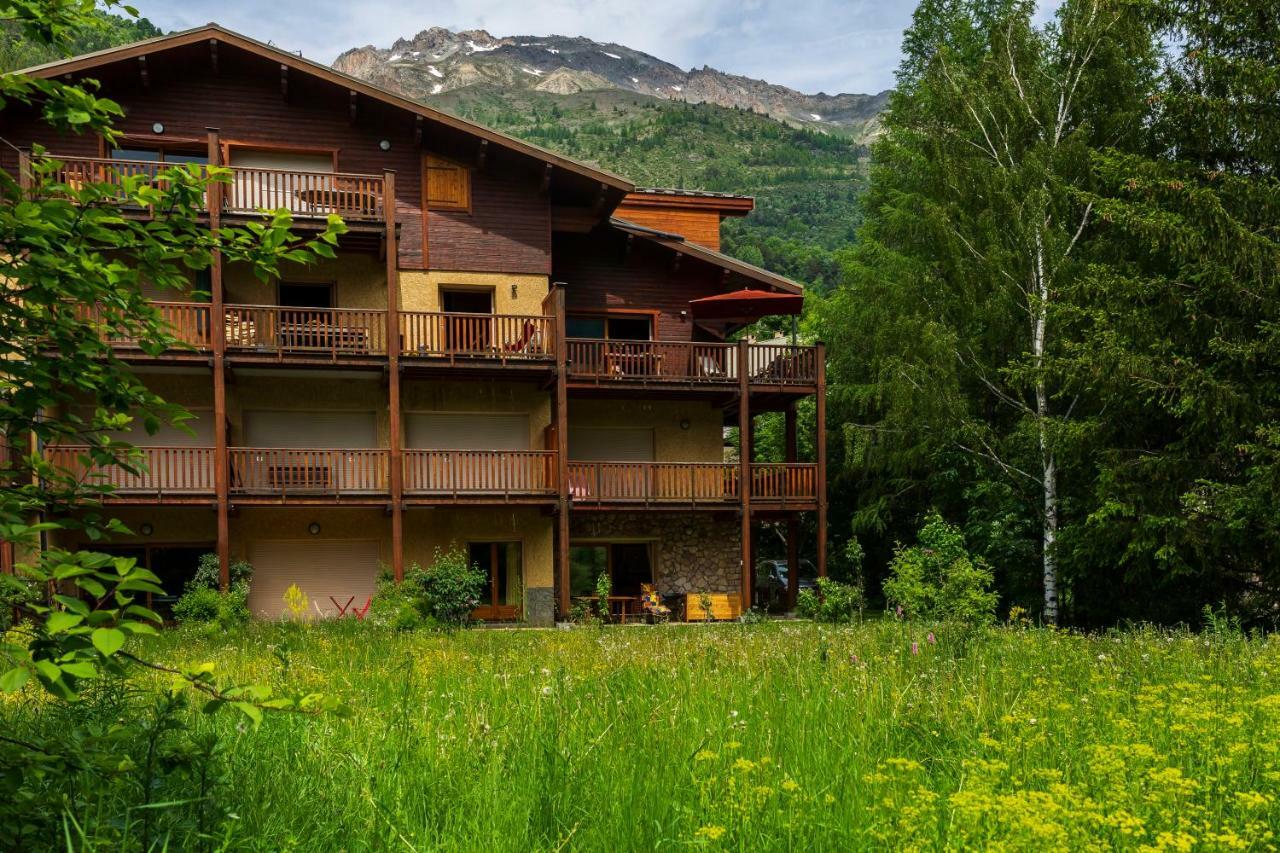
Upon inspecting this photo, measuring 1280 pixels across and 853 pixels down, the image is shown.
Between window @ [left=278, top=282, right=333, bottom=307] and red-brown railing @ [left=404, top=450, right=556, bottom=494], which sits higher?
window @ [left=278, top=282, right=333, bottom=307]

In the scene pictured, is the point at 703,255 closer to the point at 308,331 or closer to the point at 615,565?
the point at 615,565

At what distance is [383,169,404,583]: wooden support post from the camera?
20.0 meters

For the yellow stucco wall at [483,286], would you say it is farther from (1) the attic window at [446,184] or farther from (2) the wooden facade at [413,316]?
(1) the attic window at [446,184]

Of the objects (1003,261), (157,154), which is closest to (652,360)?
(1003,261)

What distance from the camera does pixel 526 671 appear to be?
7844mm

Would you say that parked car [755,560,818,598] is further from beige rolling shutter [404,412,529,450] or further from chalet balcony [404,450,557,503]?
chalet balcony [404,450,557,503]

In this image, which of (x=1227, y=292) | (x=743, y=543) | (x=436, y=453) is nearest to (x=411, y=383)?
(x=436, y=453)

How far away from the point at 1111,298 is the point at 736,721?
1515cm

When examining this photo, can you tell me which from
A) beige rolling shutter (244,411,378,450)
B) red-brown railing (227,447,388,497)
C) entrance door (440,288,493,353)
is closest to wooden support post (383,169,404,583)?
red-brown railing (227,447,388,497)

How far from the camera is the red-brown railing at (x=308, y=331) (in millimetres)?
19703

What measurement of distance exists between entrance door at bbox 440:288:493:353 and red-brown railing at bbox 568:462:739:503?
3302mm

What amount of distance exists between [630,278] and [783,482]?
607 centimetres

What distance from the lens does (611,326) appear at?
947 inches

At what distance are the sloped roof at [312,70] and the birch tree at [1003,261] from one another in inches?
303
